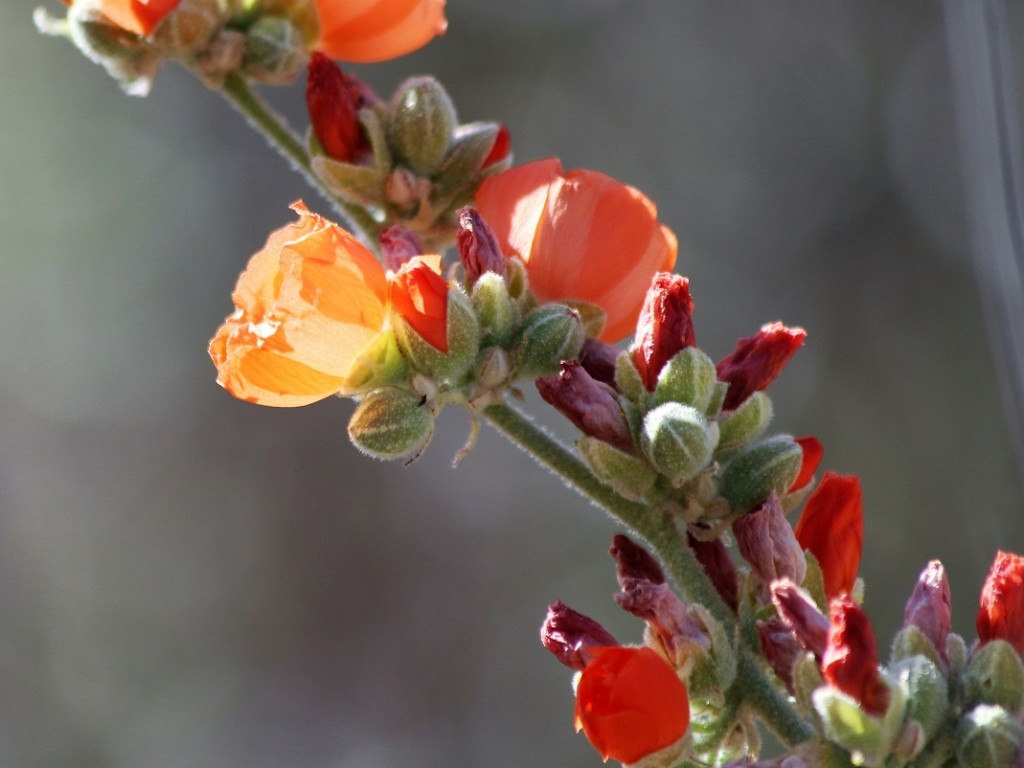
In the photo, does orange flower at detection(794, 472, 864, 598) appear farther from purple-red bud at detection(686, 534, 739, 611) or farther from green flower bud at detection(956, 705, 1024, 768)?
green flower bud at detection(956, 705, 1024, 768)

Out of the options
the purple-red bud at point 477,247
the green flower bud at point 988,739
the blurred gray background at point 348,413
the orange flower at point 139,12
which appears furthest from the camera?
the blurred gray background at point 348,413

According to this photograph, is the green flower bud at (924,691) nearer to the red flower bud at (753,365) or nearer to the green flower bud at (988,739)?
the green flower bud at (988,739)

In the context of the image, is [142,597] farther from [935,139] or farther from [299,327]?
[299,327]

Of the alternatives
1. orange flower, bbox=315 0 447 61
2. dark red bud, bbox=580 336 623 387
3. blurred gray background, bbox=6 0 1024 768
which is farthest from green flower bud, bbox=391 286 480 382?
blurred gray background, bbox=6 0 1024 768

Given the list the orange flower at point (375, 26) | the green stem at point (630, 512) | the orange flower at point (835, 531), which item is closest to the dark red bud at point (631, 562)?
the green stem at point (630, 512)

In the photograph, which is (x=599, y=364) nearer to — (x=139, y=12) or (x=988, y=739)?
(x=988, y=739)

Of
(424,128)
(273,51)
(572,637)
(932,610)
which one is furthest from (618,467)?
(273,51)

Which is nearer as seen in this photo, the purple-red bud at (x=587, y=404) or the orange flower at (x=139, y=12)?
the purple-red bud at (x=587, y=404)
